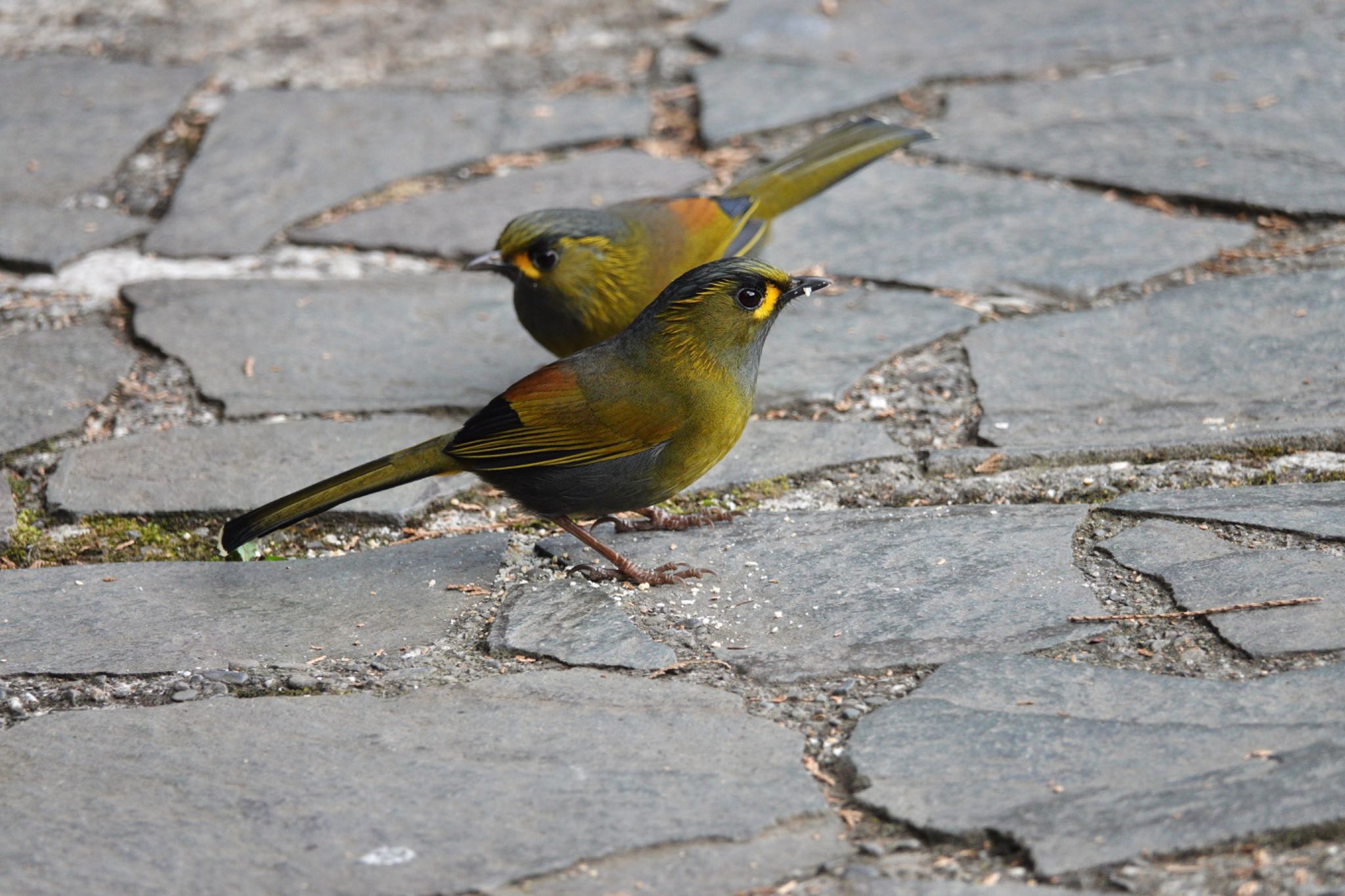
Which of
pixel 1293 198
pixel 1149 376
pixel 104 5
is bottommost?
pixel 1149 376

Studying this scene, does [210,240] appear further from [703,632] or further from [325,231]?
[703,632]

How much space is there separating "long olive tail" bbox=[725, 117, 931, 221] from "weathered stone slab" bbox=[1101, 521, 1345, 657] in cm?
222

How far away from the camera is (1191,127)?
Answer: 5613 millimetres

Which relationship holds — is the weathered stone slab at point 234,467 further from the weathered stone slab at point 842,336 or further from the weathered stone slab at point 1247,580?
the weathered stone slab at point 1247,580

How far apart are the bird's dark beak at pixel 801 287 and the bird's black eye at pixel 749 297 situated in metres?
0.08

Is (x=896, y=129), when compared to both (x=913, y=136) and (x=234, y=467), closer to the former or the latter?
(x=913, y=136)

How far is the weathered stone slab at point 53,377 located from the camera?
4.42m

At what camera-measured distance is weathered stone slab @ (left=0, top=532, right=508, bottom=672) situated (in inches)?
130

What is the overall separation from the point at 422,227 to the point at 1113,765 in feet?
12.4

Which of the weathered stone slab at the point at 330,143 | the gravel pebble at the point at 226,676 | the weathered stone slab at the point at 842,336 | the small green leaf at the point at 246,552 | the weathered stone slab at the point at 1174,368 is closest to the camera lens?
the gravel pebble at the point at 226,676

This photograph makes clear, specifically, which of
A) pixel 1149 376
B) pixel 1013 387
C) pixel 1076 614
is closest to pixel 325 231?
pixel 1013 387

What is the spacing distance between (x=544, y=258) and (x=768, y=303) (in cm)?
102

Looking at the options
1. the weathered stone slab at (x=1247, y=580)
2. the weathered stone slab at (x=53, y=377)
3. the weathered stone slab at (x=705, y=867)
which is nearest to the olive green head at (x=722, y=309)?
the weathered stone slab at (x=1247, y=580)

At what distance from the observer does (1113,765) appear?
2602 mm
